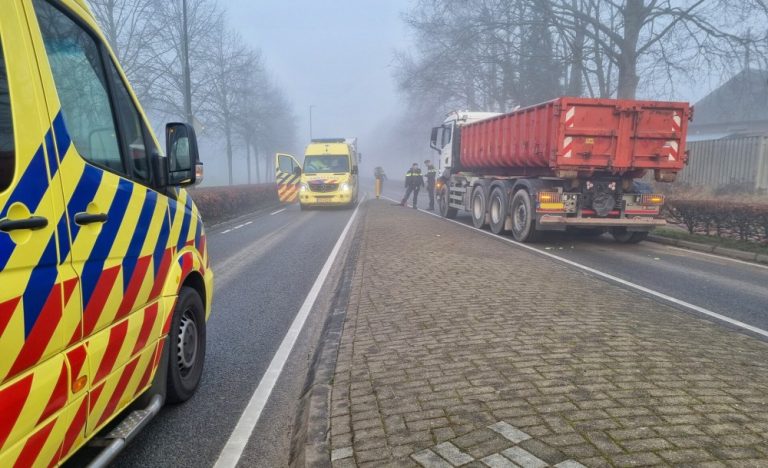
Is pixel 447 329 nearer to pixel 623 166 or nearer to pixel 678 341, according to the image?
pixel 678 341

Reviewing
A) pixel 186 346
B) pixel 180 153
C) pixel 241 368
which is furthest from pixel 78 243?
pixel 241 368

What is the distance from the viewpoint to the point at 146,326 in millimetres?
2734

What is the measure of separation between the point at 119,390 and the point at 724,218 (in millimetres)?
11727

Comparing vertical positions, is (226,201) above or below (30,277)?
below

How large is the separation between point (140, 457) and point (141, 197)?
1.40 meters

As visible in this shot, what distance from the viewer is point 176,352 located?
3.27m

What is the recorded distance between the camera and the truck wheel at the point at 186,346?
323cm

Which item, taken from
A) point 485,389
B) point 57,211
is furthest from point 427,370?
point 57,211

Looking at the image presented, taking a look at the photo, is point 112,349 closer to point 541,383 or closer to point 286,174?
point 541,383

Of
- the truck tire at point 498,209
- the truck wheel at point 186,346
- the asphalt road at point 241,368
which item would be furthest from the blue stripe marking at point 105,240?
the truck tire at point 498,209

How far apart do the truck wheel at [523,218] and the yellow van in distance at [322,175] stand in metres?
10.8

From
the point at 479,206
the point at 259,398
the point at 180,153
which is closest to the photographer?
the point at 180,153

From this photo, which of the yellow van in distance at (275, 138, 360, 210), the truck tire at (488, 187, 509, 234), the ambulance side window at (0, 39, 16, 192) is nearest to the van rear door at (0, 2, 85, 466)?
the ambulance side window at (0, 39, 16, 192)

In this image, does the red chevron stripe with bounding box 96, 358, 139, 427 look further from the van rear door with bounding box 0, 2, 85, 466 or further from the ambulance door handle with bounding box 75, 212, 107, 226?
the ambulance door handle with bounding box 75, 212, 107, 226
